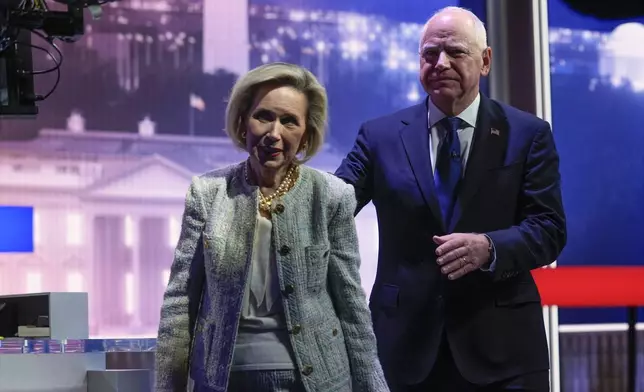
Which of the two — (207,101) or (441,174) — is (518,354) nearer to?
(441,174)

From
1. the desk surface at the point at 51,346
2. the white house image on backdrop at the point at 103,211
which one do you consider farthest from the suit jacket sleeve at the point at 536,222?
the white house image on backdrop at the point at 103,211

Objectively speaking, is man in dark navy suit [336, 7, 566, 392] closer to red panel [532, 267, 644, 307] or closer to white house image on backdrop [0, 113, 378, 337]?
red panel [532, 267, 644, 307]

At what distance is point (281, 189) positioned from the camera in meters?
2.24

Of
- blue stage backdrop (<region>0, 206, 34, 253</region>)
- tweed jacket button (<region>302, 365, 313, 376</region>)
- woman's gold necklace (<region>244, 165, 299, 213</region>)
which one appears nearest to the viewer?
tweed jacket button (<region>302, 365, 313, 376</region>)

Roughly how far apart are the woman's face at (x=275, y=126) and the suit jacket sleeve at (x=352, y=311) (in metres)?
0.20

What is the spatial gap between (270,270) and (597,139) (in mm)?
4333

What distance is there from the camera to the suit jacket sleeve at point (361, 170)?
2.90 metres

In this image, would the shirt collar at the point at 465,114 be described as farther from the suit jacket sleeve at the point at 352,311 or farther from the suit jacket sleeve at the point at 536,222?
the suit jacket sleeve at the point at 352,311

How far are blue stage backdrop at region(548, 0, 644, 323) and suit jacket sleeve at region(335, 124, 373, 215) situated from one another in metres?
3.26

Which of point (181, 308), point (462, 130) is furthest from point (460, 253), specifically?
point (181, 308)

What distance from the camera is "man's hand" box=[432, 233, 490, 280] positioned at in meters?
2.53

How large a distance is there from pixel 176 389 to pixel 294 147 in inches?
23.1

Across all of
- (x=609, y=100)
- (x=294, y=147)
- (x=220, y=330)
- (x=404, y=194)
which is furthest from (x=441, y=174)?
(x=609, y=100)

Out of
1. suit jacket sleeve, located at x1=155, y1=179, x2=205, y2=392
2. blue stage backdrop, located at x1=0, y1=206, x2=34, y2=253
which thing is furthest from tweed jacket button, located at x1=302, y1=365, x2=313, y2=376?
blue stage backdrop, located at x1=0, y1=206, x2=34, y2=253
